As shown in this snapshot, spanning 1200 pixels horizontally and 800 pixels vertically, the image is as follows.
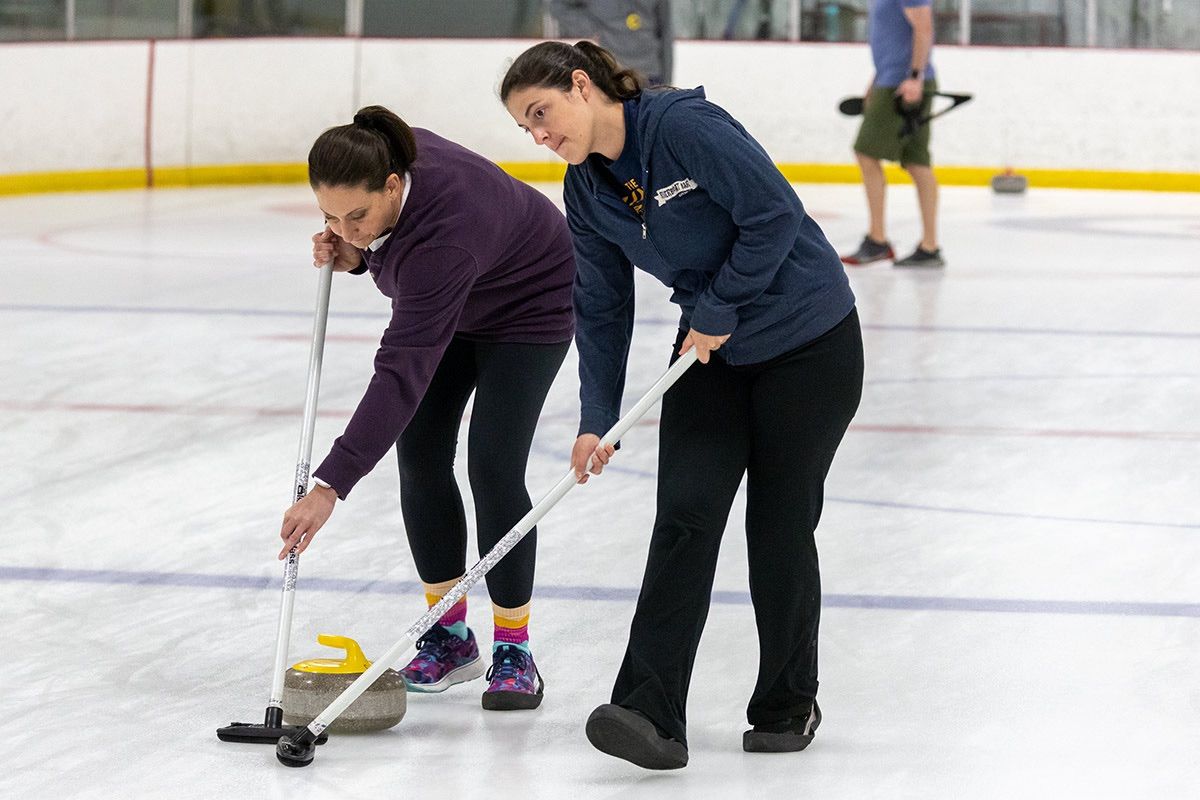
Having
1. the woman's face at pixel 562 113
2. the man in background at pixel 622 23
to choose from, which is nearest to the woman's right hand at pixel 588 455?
the woman's face at pixel 562 113

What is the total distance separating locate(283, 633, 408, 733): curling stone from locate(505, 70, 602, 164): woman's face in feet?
2.48

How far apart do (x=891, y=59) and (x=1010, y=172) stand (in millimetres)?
4489

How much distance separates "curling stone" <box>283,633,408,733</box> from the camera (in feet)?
8.21

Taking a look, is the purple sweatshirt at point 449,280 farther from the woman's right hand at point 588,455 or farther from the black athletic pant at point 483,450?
the woman's right hand at point 588,455

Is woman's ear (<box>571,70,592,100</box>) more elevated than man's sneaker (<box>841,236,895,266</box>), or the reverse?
woman's ear (<box>571,70,592,100</box>)

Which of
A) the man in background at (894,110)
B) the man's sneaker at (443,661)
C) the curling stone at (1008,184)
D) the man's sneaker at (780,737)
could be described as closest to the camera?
the man's sneaker at (780,737)

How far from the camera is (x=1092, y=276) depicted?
7.57 metres

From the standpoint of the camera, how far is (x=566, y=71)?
2.21 metres

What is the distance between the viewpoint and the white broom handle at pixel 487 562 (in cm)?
238

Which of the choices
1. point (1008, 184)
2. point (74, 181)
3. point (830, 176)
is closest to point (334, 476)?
point (74, 181)

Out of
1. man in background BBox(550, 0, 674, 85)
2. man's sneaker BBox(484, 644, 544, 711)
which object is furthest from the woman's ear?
man in background BBox(550, 0, 674, 85)

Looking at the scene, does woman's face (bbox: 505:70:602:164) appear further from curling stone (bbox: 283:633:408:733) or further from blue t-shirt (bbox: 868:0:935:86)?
blue t-shirt (bbox: 868:0:935:86)

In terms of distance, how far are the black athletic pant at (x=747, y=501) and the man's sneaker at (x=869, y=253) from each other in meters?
5.34

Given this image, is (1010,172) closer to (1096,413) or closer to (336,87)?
(336,87)
